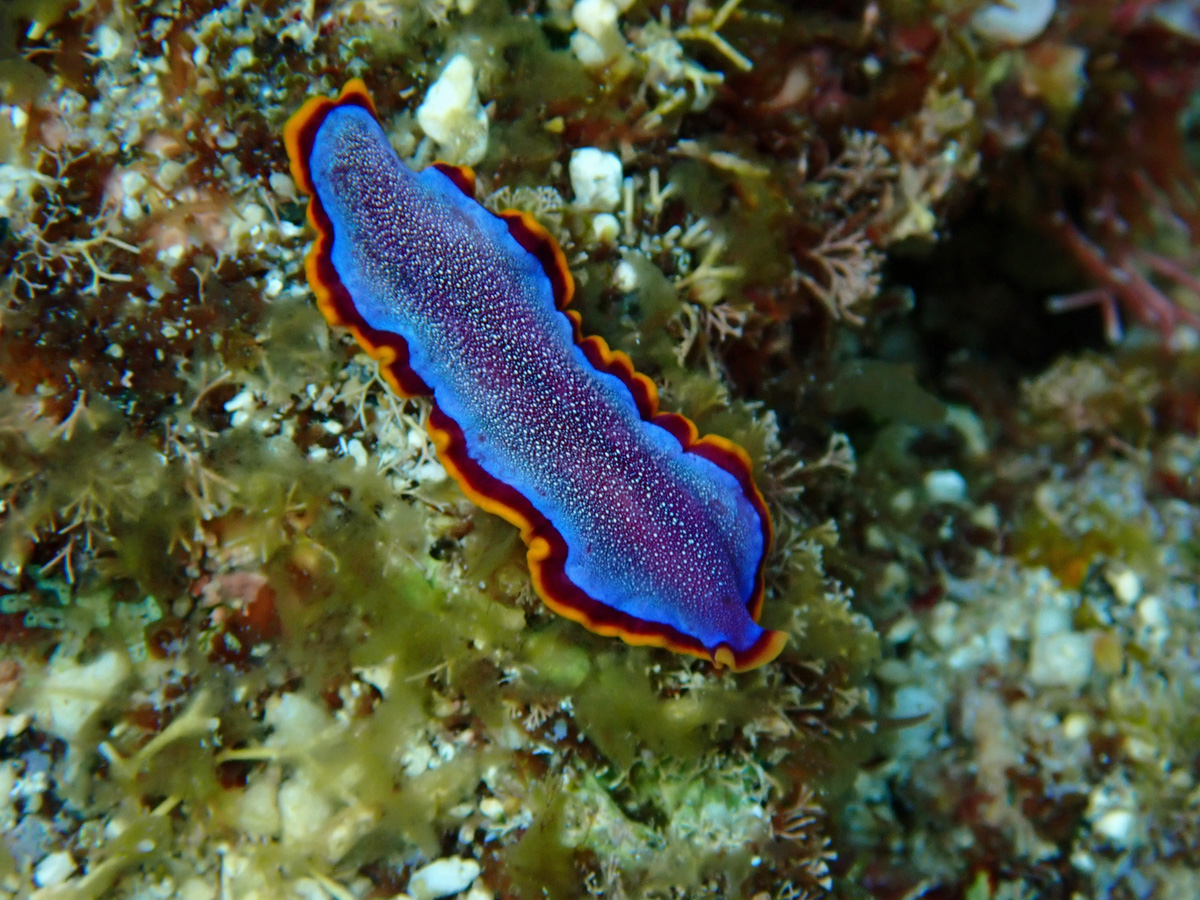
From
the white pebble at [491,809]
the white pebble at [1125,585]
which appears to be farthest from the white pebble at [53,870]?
the white pebble at [1125,585]

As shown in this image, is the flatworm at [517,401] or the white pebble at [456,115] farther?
the white pebble at [456,115]

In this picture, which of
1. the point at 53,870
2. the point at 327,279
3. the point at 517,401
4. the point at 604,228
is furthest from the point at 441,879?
the point at 604,228

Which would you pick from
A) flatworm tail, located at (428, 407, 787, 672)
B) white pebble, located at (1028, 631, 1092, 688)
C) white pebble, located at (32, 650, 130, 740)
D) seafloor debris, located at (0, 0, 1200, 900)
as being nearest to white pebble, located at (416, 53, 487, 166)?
seafloor debris, located at (0, 0, 1200, 900)

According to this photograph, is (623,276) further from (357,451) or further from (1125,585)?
(1125,585)

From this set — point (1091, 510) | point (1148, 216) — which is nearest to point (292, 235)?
point (1091, 510)

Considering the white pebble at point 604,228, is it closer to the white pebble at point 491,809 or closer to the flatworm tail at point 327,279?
the flatworm tail at point 327,279

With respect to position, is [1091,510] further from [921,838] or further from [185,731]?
[185,731]
